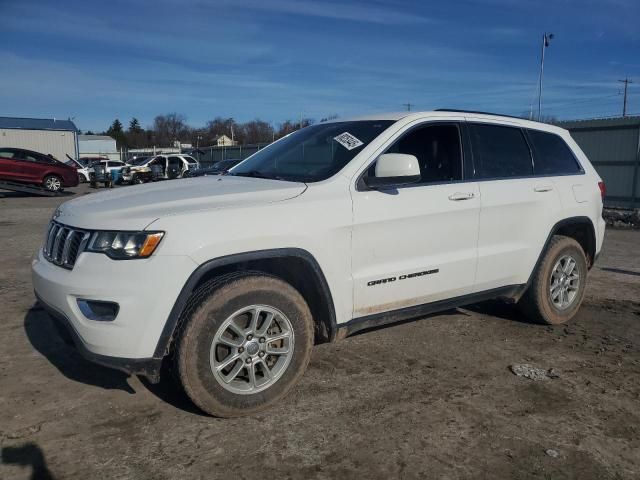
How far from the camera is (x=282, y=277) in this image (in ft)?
11.6

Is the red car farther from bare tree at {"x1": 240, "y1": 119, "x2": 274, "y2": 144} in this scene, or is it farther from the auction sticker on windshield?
bare tree at {"x1": 240, "y1": 119, "x2": 274, "y2": 144}

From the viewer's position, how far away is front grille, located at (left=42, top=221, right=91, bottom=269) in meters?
3.07

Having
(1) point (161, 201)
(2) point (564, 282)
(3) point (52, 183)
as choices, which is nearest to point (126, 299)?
(1) point (161, 201)

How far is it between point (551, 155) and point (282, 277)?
2.95 m

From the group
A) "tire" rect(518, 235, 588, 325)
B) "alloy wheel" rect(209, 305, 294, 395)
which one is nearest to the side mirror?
"alloy wheel" rect(209, 305, 294, 395)

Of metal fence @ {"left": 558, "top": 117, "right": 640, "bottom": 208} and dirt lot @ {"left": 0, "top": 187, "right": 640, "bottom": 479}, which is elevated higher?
metal fence @ {"left": 558, "top": 117, "right": 640, "bottom": 208}

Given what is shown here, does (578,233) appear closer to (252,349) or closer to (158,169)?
(252,349)

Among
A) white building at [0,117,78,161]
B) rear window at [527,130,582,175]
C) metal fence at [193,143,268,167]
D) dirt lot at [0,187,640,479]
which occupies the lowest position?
dirt lot at [0,187,640,479]

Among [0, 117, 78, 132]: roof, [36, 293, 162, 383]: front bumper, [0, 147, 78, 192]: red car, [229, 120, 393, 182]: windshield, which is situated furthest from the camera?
[0, 117, 78, 132]: roof

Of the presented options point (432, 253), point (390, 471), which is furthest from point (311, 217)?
point (390, 471)

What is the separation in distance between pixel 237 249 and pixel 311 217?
1.70ft

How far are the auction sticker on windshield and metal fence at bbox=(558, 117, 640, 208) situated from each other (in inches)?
485

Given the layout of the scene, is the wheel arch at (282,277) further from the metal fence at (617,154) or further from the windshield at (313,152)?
the metal fence at (617,154)

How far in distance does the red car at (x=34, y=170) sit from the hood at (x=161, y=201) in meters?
19.9
